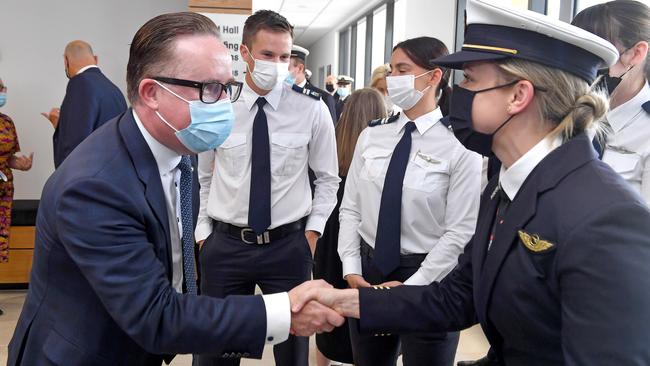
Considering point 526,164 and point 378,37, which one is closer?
point 526,164

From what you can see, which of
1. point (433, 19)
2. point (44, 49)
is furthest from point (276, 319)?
point (433, 19)

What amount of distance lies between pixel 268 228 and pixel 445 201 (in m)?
0.75

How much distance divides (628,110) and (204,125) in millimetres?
1363

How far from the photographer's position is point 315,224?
2.44m

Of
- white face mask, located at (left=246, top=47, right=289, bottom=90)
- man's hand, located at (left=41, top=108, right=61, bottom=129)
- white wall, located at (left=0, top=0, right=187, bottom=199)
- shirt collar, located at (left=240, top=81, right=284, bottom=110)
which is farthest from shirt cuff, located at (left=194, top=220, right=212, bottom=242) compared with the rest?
white wall, located at (left=0, top=0, right=187, bottom=199)

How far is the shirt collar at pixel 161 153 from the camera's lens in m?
1.41

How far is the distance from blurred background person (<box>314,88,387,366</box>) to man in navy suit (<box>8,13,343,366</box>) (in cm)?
143

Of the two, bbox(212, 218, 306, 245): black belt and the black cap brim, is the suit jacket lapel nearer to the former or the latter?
the black cap brim

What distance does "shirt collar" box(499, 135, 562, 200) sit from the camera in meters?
1.21

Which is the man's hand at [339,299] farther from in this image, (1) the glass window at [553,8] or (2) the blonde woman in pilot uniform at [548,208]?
(1) the glass window at [553,8]

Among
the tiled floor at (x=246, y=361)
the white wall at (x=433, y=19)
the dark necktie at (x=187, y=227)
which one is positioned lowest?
the tiled floor at (x=246, y=361)

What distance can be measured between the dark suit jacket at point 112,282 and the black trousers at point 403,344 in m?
0.73

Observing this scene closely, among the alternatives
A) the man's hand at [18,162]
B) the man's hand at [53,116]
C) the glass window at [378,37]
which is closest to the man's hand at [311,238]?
the man's hand at [18,162]

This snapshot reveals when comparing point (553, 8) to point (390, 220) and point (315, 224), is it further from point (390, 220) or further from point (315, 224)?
point (390, 220)
